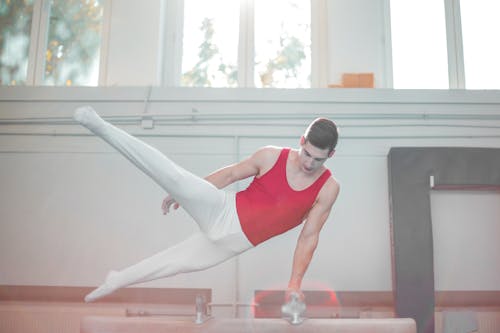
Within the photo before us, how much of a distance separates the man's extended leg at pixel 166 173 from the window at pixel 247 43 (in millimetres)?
2509

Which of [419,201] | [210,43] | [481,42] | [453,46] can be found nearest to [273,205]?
[419,201]

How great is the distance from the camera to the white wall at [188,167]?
14.5ft

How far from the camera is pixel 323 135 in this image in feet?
8.46

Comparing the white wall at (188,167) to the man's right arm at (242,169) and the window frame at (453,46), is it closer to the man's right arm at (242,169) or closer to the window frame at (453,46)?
Answer: the window frame at (453,46)

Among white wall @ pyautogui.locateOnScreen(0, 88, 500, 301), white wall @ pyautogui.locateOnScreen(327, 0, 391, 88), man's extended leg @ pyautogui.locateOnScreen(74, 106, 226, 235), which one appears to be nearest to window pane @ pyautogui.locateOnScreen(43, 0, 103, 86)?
white wall @ pyautogui.locateOnScreen(0, 88, 500, 301)

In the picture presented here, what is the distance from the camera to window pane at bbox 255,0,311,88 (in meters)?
5.07

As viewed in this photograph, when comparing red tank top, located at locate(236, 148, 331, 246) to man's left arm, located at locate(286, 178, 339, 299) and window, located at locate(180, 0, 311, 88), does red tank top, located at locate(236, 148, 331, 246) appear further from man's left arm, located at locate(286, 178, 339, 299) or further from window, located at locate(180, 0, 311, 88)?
window, located at locate(180, 0, 311, 88)

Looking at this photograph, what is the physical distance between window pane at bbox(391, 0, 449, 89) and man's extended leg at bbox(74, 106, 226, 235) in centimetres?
293

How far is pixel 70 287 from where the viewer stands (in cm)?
457

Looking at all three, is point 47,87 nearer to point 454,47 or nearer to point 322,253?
point 322,253

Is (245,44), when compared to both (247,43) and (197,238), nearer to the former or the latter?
(247,43)

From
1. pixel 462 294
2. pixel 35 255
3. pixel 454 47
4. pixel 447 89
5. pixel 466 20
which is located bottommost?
pixel 462 294

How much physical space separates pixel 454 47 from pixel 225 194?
3.29 m

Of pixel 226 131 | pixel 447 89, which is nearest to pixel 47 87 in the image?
pixel 226 131
